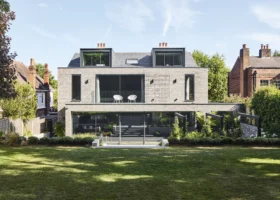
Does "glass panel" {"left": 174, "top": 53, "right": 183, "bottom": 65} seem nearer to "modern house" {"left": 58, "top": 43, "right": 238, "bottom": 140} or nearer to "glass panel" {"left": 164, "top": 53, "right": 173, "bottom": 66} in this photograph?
"modern house" {"left": 58, "top": 43, "right": 238, "bottom": 140}

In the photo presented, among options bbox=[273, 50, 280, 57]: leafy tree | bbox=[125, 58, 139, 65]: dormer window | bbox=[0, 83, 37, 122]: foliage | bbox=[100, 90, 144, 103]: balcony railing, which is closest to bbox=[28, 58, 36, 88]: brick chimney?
bbox=[0, 83, 37, 122]: foliage

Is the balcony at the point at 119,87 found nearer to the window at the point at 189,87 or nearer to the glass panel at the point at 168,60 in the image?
the glass panel at the point at 168,60

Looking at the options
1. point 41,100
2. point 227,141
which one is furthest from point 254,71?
point 41,100

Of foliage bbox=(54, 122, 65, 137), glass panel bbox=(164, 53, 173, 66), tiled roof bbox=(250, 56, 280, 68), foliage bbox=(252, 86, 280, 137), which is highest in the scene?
tiled roof bbox=(250, 56, 280, 68)

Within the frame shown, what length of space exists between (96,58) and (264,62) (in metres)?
25.4

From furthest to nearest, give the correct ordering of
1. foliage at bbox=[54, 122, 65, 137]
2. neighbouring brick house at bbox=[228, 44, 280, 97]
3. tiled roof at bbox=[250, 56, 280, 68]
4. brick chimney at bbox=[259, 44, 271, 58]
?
1. brick chimney at bbox=[259, 44, 271, 58]
2. tiled roof at bbox=[250, 56, 280, 68]
3. neighbouring brick house at bbox=[228, 44, 280, 97]
4. foliage at bbox=[54, 122, 65, 137]

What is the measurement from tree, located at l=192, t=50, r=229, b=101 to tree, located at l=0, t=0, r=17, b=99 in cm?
3994

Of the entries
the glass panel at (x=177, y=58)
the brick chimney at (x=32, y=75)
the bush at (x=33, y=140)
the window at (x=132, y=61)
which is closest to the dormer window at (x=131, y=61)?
the window at (x=132, y=61)

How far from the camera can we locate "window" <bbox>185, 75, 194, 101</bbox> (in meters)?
29.9

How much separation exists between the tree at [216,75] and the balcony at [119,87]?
78.2ft

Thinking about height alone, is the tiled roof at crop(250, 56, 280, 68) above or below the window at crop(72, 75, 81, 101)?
above

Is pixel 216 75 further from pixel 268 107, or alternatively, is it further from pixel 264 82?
pixel 268 107

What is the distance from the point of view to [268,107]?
22.8 m

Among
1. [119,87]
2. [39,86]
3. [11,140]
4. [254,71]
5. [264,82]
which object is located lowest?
[11,140]
